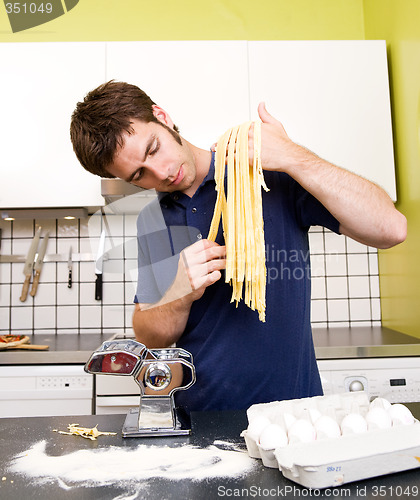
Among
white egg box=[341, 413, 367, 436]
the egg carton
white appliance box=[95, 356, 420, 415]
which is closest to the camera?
the egg carton

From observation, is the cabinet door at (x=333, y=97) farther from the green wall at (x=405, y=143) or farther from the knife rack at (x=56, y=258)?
the knife rack at (x=56, y=258)

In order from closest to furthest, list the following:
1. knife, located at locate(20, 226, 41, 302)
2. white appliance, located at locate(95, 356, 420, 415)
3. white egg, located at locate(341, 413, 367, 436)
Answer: white egg, located at locate(341, 413, 367, 436) → white appliance, located at locate(95, 356, 420, 415) → knife, located at locate(20, 226, 41, 302)

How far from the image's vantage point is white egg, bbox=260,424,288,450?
739 millimetres

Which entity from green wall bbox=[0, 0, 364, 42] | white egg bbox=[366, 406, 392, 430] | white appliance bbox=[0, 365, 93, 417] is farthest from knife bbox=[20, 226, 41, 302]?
white egg bbox=[366, 406, 392, 430]

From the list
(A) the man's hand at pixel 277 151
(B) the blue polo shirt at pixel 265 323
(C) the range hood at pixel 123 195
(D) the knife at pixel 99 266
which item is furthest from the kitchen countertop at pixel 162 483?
(D) the knife at pixel 99 266

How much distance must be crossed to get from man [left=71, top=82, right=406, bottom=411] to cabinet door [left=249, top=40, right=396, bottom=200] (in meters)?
1.12

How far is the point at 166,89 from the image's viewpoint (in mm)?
2275

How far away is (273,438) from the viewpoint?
2.44ft

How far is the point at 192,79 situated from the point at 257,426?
6.05 feet

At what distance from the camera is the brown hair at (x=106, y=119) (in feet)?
3.63

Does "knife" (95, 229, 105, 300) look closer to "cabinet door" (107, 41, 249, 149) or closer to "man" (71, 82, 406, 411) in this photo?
"cabinet door" (107, 41, 249, 149)

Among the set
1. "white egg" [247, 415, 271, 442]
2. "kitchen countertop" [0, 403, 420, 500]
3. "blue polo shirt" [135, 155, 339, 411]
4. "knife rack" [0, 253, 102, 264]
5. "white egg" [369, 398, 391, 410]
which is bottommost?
"kitchen countertop" [0, 403, 420, 500]

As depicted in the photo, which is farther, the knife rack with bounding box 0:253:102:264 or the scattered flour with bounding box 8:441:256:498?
the knife rack with bounding box 0:253:102:264

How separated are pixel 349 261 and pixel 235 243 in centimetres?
164
